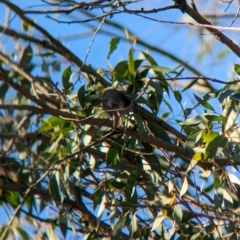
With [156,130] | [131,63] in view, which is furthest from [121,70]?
[156,130]

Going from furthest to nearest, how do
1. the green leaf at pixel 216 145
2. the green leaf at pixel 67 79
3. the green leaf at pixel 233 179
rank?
1. the green leaf at pixel 67 79
2. the green leaf at pixel 233 179
3. the green leaf at pixel 216 145

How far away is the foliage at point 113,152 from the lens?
1.56 metres

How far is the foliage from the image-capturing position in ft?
5.10

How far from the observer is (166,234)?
1717 mm

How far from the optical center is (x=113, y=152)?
5.84 ft

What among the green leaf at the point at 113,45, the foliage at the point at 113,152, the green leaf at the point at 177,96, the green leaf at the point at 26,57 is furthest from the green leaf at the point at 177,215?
the green leaf at the point at 26,57

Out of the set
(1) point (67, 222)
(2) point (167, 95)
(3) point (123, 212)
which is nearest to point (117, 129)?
(3) point (123, 212)

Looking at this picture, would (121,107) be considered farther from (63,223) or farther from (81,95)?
(63,223)

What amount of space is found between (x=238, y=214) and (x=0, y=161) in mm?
806

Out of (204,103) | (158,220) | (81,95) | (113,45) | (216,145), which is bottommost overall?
(158,220)

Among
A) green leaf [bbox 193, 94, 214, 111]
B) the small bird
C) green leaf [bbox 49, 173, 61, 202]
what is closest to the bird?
the small bird

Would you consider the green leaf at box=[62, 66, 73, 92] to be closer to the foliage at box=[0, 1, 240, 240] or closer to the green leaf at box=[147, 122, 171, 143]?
the foliage at box=[0, 1, 240, 240]

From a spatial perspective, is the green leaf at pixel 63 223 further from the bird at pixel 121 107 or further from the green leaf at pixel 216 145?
the green leaf at pixel 216 145

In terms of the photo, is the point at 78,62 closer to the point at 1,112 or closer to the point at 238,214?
the point at 1,112
